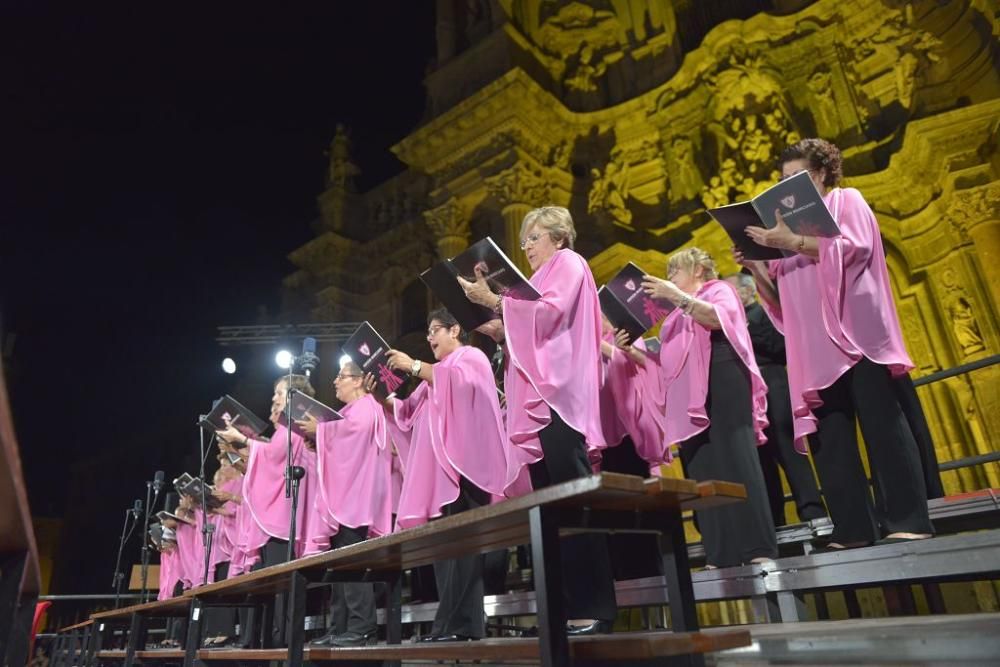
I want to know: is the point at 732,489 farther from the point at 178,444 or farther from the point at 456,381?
the point at 178,444

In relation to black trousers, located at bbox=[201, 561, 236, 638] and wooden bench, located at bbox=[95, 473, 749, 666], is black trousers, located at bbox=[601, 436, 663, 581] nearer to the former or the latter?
wooden bench, located at bbox=[95, 473, 749, 666]

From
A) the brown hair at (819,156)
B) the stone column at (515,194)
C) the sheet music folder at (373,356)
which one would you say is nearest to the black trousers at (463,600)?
the sheet music folder at (373,356)

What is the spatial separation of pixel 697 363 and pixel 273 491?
3.79 m

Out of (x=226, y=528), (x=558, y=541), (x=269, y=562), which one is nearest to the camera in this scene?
(x=558, y=541)

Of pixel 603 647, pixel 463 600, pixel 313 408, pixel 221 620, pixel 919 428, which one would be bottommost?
pixel 603 647

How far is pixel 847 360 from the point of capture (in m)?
2.95

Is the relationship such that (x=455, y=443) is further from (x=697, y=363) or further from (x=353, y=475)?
(x=697, y=363)

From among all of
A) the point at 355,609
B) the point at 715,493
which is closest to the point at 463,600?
the point at 355,609

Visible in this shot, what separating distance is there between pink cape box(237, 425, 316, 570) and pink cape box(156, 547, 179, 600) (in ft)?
9.99

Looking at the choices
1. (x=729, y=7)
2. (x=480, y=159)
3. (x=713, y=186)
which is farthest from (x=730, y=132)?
(x=480, y=159)

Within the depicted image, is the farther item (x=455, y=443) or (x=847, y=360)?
(x=455, y=443)

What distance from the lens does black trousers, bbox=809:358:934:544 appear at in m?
2.71

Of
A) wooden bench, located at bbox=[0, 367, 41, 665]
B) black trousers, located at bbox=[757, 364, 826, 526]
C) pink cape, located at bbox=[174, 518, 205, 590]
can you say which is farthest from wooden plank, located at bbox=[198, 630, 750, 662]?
pink cape, located at bbox=[174, 518, 205, 590]

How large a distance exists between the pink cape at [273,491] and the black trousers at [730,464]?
10.5 feet
